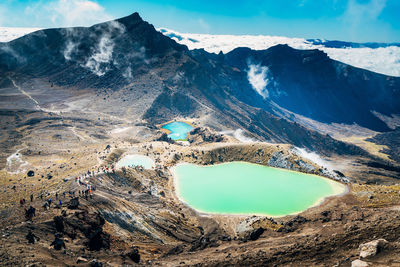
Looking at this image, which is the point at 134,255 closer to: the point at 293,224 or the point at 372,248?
the point at 293,224

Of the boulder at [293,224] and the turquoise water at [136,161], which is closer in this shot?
the boulder at [293,224]

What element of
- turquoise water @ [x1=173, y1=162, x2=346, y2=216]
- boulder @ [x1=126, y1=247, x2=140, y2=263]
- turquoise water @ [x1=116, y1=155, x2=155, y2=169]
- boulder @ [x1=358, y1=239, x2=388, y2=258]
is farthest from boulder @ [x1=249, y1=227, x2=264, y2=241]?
turquoise water @ [x1=116, y1=155, x2=155, y2=169]

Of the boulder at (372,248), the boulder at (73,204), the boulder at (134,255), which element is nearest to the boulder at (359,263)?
the boulder at (372,248)

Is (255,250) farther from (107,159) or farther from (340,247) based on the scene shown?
(107,159)

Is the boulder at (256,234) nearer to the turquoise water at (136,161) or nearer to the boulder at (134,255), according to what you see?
the boulder at (134,255)

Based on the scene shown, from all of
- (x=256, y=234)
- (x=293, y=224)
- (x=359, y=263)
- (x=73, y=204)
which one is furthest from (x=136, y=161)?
(x=359, y=263)

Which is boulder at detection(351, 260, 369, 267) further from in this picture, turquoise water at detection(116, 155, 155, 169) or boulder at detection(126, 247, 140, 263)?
turquoise water at detection(116, 155, 155, 169)
